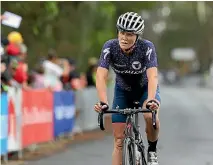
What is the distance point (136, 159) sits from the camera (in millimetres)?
7590

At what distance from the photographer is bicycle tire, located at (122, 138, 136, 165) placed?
7.55 metres

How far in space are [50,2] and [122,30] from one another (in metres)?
14.9

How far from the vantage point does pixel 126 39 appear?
7.64m

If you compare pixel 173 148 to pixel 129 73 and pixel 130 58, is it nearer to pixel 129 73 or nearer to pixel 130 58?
pixel 129 73

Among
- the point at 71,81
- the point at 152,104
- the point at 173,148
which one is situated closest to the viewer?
the point at 152,104

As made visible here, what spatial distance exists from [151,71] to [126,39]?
0.41 m

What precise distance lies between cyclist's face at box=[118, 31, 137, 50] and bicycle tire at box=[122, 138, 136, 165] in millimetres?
940

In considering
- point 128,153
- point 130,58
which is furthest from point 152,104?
point 130,58

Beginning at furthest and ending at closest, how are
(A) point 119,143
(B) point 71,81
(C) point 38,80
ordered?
(B) point 71,81 → (C) point 38,80 → (A) point 119,143

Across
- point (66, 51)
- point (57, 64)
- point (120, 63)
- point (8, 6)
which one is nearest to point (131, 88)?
point (120, 63)

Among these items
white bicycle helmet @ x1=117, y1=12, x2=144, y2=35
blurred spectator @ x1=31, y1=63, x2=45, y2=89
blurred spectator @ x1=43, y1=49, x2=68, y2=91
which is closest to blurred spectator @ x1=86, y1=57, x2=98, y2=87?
blurred spectator @ x1=43, y1=49, x2=68, y2=91

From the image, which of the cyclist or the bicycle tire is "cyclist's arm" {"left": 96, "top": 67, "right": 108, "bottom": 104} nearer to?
the cyclist

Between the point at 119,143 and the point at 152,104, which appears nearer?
the point at 152,104

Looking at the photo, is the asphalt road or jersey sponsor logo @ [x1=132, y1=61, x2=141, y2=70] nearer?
jersey sponsor logo @ [x1=132, y1=61, x2=141, y2=70]
